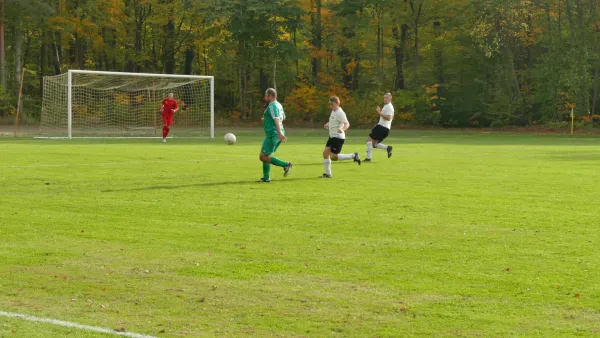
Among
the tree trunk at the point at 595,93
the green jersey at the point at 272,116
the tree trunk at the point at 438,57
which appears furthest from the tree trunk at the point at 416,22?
the green jersey at the point at 272,116

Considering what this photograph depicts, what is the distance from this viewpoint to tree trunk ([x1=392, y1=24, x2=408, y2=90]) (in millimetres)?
67750

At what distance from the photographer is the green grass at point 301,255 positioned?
7.15m

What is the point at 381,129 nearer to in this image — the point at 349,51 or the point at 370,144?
the point at 370,144

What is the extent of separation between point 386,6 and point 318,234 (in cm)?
5645

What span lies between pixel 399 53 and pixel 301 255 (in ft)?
196

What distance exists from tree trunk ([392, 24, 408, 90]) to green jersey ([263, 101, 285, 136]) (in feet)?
162

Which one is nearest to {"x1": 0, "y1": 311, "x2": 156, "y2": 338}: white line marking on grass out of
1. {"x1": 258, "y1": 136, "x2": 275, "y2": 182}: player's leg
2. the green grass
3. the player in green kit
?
the green grass

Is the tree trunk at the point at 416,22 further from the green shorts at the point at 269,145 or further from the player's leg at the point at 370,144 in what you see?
the green shorts at the point at 269,145

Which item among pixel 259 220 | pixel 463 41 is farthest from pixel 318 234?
pixel 463 41

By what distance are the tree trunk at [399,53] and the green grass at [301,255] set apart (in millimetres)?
48467

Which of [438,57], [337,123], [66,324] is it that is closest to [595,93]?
[438,57]

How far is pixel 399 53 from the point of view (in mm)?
68438

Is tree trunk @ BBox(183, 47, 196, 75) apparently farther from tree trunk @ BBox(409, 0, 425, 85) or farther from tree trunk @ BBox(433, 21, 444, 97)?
tree trunk @ BBox(433, 21, 444, 97)

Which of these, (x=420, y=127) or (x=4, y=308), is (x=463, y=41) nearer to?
(x=420, y=127)
